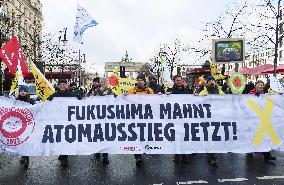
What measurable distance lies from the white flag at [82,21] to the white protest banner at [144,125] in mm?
9195

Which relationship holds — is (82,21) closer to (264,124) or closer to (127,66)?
(264,124)

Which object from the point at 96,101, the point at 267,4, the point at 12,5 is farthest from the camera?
the point at 12,5

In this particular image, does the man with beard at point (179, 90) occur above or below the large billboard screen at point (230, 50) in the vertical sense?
below

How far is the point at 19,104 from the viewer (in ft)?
28.6

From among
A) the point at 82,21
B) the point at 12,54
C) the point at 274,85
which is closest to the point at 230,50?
the point at 274,85

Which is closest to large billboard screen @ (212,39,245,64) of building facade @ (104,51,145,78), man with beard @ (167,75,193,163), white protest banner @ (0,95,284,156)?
man with beard @ (167,75,193,163)

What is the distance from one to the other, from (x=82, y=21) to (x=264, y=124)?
33.9 ft

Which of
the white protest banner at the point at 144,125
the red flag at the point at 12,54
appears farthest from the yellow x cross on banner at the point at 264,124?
the red flag at the point at 12,54

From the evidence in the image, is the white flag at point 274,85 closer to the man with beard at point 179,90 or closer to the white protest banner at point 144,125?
the white protest banner at point 144,125

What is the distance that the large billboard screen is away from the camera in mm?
16984

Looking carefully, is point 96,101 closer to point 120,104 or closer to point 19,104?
point 120,104

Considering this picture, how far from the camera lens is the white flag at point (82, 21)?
1741 centimetres

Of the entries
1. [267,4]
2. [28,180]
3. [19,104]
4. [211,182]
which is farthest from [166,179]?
[267,4]

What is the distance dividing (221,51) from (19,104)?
1091cm
